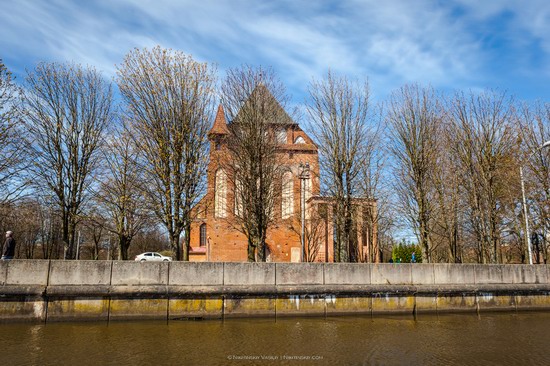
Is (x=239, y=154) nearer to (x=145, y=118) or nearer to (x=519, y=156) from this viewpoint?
(x=145, y=118)

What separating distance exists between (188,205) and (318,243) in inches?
703

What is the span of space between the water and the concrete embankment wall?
683mm

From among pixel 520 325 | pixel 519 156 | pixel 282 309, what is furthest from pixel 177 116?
pixel 519 156

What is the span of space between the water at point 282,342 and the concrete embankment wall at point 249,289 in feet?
2.24

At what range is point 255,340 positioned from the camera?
400 inches

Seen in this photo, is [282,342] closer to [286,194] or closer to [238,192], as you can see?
[238,192]

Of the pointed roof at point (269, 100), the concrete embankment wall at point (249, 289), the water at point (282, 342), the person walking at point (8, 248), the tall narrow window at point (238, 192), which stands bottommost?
the water at point (282, 342)

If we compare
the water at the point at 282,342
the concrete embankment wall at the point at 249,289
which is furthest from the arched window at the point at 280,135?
the water at the point at 282,342

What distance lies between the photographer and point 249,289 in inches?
554

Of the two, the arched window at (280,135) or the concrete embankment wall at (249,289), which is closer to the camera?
the concrete embankment wall at (249,289)

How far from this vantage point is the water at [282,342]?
833cm

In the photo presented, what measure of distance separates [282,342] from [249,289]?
167 inches

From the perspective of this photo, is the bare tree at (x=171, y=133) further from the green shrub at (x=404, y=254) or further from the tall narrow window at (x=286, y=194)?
the green shrub at (x=404, y=254)

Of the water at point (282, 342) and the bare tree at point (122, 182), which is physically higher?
the bare tree at point (122, 182)
